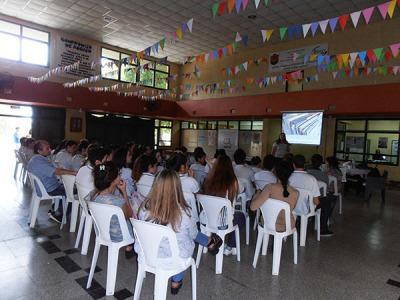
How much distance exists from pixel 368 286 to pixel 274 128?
9.32 meters

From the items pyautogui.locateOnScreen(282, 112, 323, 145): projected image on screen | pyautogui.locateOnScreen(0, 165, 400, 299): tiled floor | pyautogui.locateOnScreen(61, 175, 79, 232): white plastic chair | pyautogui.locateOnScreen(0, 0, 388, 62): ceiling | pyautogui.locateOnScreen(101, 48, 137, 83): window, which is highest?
pyautogui.locateOnScreen(0, 0, 388, 62): ceiling

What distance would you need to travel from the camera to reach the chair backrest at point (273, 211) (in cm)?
282

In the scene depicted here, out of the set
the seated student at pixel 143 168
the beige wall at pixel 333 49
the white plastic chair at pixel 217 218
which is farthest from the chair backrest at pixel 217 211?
the beige wall at pixel 333 49

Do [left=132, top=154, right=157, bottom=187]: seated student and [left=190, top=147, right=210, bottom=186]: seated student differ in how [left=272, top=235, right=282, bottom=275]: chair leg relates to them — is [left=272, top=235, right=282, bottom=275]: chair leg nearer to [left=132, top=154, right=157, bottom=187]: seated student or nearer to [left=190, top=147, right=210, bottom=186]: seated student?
[left=132, top=154, right=157, bottom=187]: seated student

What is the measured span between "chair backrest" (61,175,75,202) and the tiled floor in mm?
494

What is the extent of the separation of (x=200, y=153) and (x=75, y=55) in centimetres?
855

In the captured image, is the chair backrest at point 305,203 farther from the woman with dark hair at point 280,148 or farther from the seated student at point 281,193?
the woman with dark hair at point 280,148

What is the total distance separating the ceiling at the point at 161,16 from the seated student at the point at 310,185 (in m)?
5.13

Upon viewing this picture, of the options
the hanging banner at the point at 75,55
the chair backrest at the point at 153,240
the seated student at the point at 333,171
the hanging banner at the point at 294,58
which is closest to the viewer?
the chair backrest at the point at 153,240

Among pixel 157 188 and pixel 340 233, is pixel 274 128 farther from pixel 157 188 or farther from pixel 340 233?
pixel 157 188

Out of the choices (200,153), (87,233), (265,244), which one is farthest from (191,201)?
(200,153)

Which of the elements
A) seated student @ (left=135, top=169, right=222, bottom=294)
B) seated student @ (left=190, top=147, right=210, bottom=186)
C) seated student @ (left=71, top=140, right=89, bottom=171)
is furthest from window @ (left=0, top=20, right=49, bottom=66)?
seated student @ (left=135, top=169, right=222, bottom=294)

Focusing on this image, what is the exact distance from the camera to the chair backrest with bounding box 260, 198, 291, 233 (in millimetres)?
2823

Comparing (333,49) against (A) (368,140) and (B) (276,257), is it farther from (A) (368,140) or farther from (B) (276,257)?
(B) (276,257)
